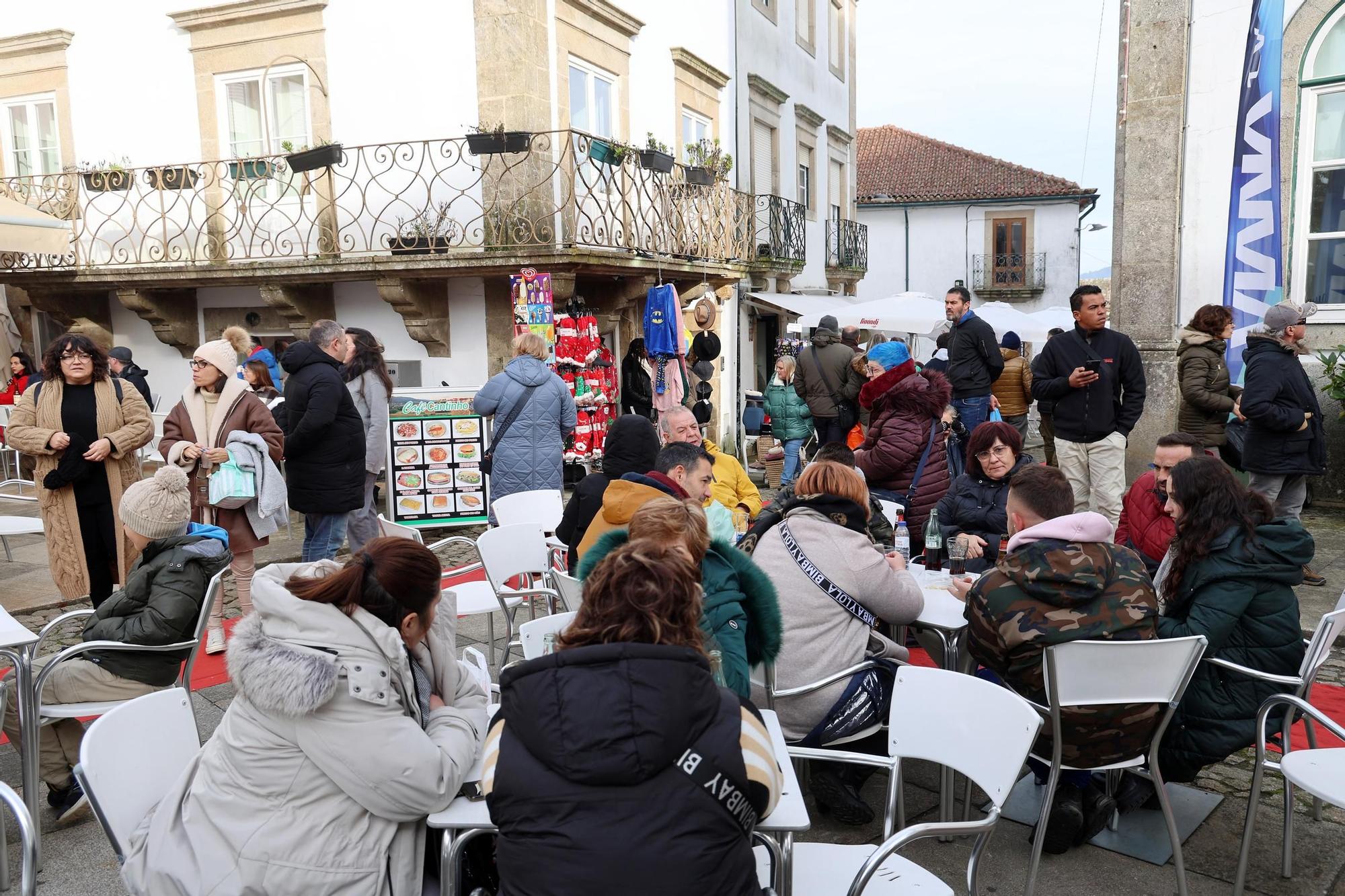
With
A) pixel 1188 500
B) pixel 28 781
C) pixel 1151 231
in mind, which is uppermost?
pixel 1151 231

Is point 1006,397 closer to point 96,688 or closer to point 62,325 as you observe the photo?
point 96,688

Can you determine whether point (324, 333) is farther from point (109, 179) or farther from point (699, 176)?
point (699, 176)

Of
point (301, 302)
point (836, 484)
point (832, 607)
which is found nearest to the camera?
point (832, 607)

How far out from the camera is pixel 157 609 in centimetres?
354

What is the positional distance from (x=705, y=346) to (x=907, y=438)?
7.08m

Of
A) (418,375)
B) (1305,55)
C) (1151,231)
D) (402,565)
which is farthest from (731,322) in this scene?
(402,565)

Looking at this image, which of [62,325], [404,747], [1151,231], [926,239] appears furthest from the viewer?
[926,239]

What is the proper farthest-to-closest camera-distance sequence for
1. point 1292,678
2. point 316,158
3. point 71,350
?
point 316,158 < point 71,350 < point 1292,678

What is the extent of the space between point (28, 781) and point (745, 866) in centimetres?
271

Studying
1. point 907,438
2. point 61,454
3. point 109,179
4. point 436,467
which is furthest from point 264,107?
point 907,438

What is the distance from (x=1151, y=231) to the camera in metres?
9.45

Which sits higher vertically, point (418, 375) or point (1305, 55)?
point (1305, 55)

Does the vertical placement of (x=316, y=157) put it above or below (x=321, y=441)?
above

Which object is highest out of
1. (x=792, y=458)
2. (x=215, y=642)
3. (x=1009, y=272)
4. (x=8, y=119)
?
(x=8, y=119)
